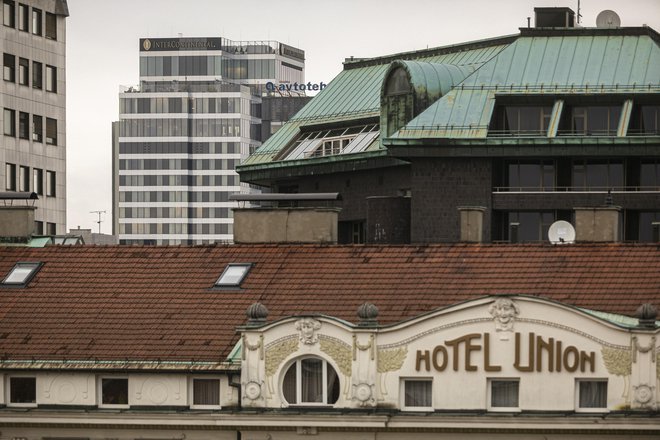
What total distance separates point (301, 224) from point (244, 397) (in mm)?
12498

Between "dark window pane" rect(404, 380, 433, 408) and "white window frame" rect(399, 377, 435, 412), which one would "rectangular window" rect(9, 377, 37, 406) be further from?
"dark window pane" rect(404, 380, 433, 408)

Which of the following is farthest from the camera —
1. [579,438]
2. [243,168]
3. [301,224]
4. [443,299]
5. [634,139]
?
[243,168]

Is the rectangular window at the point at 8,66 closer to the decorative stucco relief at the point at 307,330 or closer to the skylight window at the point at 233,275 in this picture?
the skylight window at the point at 233,275

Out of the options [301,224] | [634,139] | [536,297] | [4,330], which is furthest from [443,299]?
[634,139]

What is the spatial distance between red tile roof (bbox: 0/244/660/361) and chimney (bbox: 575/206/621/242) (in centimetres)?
472

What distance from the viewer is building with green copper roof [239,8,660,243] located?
107m

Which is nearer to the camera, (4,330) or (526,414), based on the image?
(526,414)

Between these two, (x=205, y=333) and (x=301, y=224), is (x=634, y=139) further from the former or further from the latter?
(x=205, y=333)

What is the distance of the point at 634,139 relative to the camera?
10750 centimetres

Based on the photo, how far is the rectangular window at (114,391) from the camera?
74625 millimetres

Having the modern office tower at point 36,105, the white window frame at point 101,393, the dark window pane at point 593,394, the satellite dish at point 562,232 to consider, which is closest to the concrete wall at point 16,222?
the white window frame at point 101,393

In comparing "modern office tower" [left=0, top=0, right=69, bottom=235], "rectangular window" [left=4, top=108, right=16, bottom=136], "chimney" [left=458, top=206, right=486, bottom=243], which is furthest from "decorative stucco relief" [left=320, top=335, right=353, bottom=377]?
"rectangular window" [left=4, top=108, right=16, bottom=136]

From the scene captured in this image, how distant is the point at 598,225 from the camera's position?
8238 centimetres

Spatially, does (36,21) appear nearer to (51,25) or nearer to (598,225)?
(51,25)
